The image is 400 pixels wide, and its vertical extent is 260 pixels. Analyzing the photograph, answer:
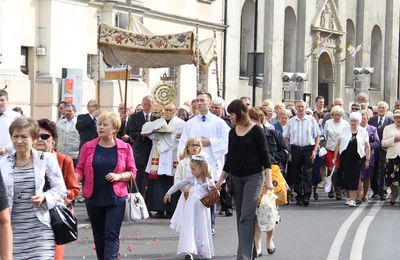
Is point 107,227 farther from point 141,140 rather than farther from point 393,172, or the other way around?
point 393,172

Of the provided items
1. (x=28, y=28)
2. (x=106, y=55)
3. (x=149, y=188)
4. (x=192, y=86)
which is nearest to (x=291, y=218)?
(x=149, y=188)

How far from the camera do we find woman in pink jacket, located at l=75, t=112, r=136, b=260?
25.2 feet

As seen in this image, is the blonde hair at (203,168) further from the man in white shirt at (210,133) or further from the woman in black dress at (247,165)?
the man in white shirt at (210,133)

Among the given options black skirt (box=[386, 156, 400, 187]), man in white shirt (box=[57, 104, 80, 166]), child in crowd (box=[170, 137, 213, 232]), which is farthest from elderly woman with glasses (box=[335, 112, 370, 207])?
child in crowd (box=[170, 137, 213, 232])

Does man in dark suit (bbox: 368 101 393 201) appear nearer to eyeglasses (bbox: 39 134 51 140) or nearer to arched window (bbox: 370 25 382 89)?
eyeglasses (bbox: 39 134 51 140)

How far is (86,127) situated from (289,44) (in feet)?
86.3

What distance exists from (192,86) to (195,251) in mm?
20398

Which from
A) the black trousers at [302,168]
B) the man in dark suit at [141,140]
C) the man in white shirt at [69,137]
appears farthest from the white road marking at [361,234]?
the man in white shirt at [69,137]

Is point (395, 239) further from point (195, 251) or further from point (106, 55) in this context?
point (106, 55)

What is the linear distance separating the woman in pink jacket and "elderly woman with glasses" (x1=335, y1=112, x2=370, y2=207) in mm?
8712

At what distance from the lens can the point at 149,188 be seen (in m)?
13.3

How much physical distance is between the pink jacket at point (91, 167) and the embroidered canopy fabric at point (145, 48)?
8.05m

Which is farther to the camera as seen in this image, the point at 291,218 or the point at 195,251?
the point at 291,218

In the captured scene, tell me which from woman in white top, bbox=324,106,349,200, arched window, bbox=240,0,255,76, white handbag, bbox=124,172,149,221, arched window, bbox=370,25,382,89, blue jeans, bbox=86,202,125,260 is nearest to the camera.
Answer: blue jeans, bbox=86,202,125,260
